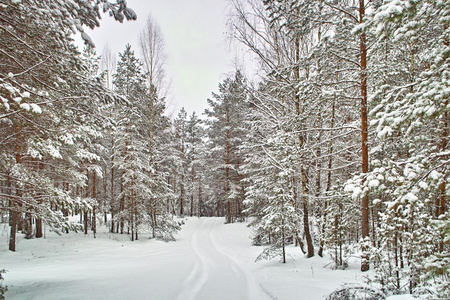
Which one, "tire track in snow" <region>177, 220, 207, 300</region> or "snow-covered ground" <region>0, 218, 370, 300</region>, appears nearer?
"snow-covered ground" <region>0, 218, 370, 300</region>

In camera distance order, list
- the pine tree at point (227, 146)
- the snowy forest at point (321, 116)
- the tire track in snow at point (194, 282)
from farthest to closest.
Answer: the pine tree at point (227, 146) → the tire track in snow at point (194, 282) → the snowy forest at point (321, 116)

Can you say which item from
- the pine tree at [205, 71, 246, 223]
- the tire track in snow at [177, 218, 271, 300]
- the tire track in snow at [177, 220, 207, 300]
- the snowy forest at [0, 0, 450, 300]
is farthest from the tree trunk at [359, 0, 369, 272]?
the pine tree at [205, 71, 246, 223]

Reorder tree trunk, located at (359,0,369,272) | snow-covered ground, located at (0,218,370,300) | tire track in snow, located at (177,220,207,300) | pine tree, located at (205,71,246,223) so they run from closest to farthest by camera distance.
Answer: snow-covered ground, located at (0,218,370,300)
tree trunk, located at (359,0,369,272)
tire track in snow, located at (177,220,207,300)
pine tree, located at (205,71,246,223)

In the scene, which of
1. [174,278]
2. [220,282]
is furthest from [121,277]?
[220,282]

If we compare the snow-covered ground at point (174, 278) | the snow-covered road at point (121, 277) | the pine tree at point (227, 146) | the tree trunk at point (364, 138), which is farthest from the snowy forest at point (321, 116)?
the pine tree at point (227, 146)

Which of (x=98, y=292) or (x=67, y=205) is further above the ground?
(x=67, y=205)

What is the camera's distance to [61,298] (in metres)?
5.43

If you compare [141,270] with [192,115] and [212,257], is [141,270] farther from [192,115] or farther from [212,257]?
[192,115]

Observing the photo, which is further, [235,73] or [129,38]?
→ [129,38]

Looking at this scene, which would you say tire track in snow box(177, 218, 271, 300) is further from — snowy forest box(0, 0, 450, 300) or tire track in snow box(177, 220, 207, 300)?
snowy forest box(0, 0, 450, 300)

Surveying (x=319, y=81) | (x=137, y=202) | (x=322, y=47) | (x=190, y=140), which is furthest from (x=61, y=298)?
(x=190, y=140)

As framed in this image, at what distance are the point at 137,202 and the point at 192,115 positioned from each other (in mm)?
22058

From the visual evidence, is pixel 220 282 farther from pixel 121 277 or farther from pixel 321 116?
pixel 321 116

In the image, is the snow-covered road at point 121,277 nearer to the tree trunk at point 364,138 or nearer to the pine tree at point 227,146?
the tree trunk at point 364,138
